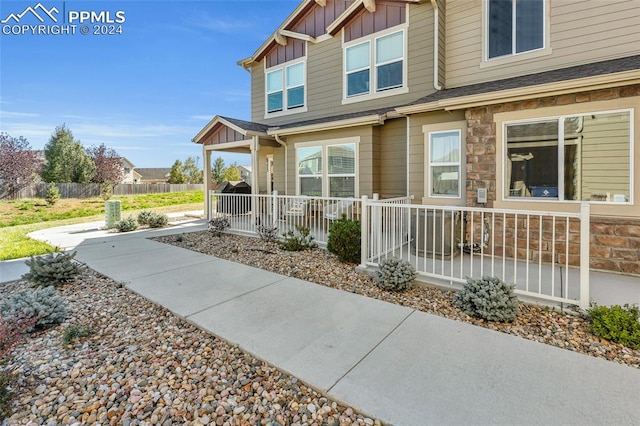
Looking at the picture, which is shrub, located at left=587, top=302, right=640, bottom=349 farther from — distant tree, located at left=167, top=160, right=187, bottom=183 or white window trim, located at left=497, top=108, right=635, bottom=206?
distant tree, located at left=167, top=160, right=187, bottom=183

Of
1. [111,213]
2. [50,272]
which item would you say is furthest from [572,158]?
[111,213]

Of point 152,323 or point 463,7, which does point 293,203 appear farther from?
point 463,7

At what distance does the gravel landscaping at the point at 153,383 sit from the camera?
210 cm

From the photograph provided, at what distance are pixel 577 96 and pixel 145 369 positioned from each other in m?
7.24

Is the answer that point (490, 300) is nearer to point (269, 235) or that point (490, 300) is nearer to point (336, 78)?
point (269, 235)

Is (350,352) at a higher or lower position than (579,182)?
lower

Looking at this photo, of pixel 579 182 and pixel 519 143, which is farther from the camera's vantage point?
pixel 519 143

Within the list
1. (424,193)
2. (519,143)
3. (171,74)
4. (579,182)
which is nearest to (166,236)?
(424,193)

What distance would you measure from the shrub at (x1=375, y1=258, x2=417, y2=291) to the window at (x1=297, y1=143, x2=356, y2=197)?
170 inches

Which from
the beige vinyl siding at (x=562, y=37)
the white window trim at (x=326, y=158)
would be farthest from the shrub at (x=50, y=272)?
the beige vinyl siding at (x=562, y=37)

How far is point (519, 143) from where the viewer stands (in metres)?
5.67

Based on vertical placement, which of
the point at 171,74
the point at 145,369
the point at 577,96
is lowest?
the point at 145,369

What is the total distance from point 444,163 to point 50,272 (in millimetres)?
7770

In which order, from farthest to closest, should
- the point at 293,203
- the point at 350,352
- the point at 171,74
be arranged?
the point at 171,74 < the point at 293,203 < the point at 350,352
